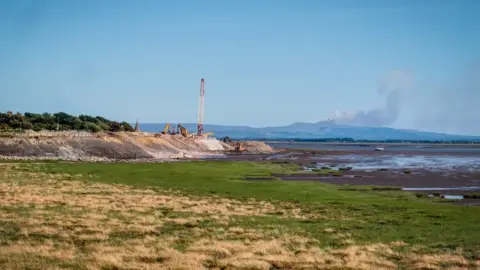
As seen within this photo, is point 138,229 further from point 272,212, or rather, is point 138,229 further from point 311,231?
point 272,212

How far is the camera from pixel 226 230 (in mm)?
21578

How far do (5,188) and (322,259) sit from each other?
1004 inches

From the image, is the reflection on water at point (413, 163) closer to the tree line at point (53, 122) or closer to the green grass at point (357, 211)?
the green grass at point (357, 211)

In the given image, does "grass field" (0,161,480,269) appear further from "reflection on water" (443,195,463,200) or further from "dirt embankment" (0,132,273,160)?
"dirt embankment" (0,132,273,160)

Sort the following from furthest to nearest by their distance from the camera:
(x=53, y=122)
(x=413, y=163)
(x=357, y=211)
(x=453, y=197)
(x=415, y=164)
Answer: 1. (x=53, y=122)
2. (x=413, y=163)
3. (x=415, y=164)
4. (x=453, y=197)
5. (x=357, y=211)

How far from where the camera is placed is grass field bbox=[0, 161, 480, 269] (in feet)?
51.2

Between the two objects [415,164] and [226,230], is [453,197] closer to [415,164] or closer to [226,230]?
[226,230]

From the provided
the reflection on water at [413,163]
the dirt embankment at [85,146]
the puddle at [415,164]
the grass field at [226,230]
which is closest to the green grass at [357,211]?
the grass field at [226,230]

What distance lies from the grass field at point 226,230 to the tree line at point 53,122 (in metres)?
88.9

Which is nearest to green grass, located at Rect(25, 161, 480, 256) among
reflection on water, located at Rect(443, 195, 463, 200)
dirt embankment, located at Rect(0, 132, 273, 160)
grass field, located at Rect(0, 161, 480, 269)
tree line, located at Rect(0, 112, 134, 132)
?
grass field, located at Rect(0, 161, 480, 269)

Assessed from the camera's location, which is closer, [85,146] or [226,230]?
[226,230]

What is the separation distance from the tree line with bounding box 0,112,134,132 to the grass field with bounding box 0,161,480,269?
8887 cm

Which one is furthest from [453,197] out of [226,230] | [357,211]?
[226,230]

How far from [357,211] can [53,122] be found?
117m
